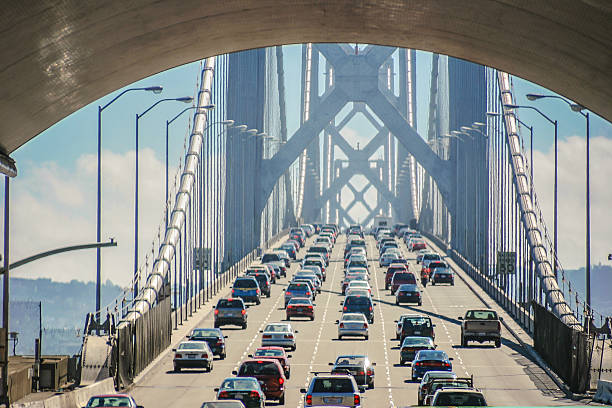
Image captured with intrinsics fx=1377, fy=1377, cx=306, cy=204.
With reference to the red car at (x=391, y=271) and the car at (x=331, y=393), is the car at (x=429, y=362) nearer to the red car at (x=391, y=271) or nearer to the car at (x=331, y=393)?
the car at (x=331, y=393)

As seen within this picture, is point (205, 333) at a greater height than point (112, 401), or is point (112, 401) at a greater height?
point (205, 333)

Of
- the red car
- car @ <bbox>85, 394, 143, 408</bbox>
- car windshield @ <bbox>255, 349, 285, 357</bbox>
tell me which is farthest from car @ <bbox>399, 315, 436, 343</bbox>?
the red car

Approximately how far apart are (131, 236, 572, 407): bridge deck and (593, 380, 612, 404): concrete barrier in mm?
956

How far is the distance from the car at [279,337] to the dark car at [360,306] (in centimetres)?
1190

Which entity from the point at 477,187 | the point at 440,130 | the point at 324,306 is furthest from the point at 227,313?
the point at 440,130

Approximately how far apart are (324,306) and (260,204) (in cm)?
5498

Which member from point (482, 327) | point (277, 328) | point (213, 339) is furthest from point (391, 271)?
point (213, 339)

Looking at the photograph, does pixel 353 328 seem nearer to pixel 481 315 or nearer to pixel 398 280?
pixel 481 315

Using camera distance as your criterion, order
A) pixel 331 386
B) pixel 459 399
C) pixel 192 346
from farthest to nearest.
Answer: pixel 192 346, pixel 331 386, pixel 459 399

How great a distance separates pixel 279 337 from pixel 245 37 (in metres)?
23.3

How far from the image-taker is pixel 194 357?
4288cm

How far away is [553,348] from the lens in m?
44.3

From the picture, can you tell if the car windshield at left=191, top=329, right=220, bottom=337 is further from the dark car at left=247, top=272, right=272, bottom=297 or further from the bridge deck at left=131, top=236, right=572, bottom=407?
the dark car at left=247, top=272, right=272, bottom=297

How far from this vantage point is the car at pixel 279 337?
48.6 meters
